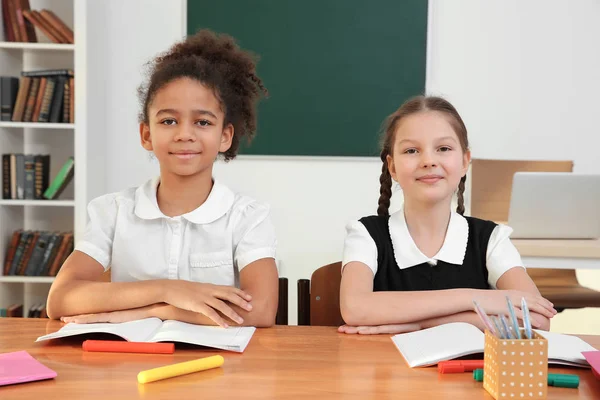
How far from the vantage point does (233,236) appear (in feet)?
5.91

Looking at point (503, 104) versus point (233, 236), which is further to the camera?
point (503, 104)

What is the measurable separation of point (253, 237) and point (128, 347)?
23.3 inches

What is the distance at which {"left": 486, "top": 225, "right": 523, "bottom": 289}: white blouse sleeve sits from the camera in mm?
1735

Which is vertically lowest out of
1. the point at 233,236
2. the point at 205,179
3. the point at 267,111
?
the point at 233,236

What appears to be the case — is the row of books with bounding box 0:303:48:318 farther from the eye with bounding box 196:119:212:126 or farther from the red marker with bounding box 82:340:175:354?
the red marker with bounding box 82:340:175:354

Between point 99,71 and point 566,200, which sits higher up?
point 99,71

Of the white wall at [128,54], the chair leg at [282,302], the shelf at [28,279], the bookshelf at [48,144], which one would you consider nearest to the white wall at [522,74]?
the white wall at [128,54]

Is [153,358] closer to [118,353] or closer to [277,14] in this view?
[118,353]

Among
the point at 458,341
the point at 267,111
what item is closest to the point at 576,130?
the point at 267,111

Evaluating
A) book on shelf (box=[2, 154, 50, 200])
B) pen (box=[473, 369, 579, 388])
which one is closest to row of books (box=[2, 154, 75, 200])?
book on shelf (box=[2, 154, 50, 200])

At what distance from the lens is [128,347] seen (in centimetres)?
123

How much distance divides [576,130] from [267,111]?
1.74 m

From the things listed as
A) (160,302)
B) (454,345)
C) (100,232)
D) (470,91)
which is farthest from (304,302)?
(470,91)

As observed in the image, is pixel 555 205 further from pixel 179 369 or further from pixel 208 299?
pixel 179 369
